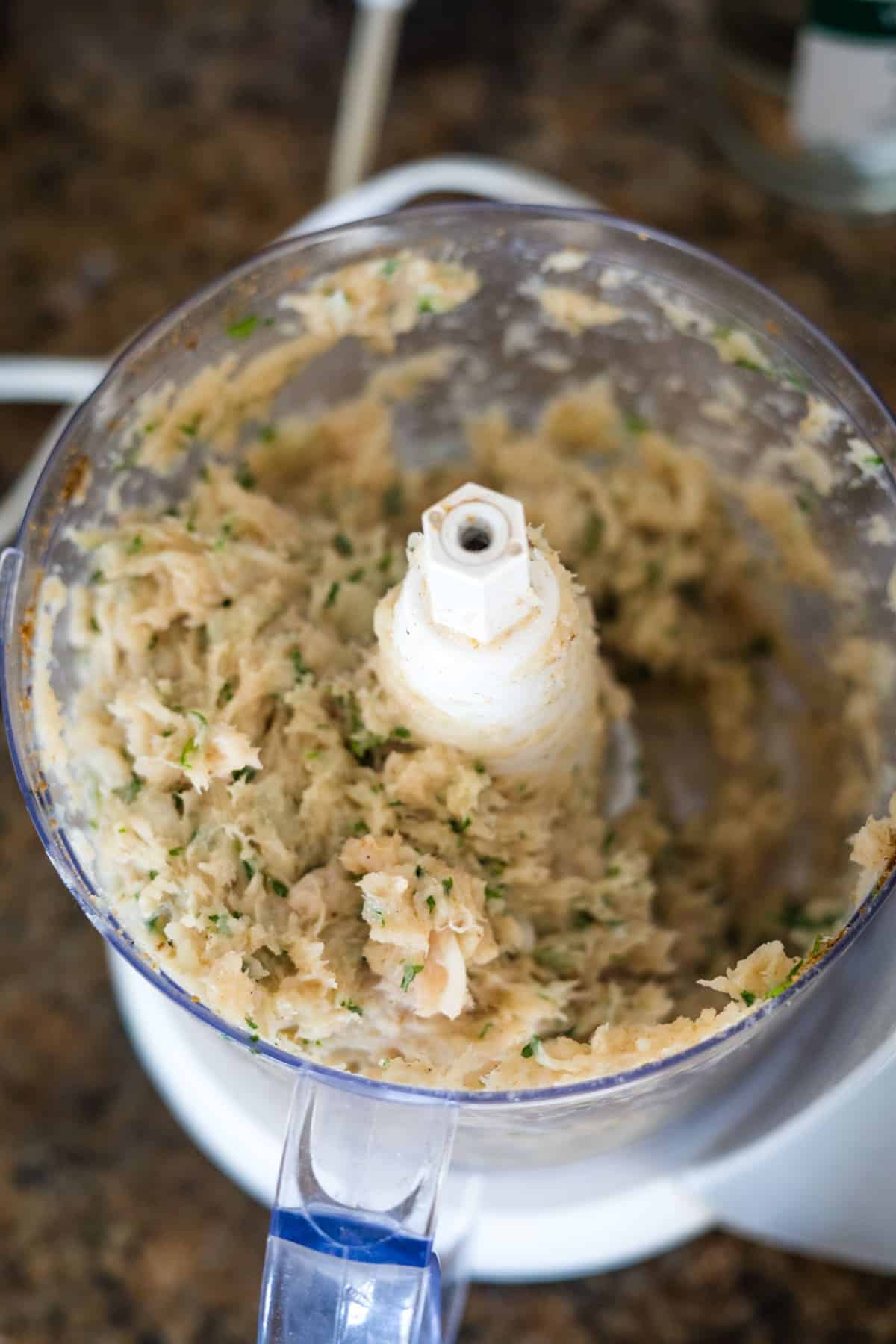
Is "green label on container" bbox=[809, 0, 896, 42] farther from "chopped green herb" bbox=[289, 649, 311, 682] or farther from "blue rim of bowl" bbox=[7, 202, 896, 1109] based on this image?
"chopped green herb" bbox=[289, 649, 311, 682]

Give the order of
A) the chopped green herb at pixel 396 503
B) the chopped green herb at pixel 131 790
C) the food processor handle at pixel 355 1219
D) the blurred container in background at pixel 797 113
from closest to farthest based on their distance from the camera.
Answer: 1. the food processor handle at pixel 355 1219
2. the chopped green herb at pixel 131 790
3. the chopped green herb at pixel 396 503
4. the blurred container in background at pixel 797 113

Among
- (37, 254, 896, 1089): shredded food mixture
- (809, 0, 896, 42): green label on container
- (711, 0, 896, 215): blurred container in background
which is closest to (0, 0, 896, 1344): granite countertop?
(711, 0, 896, 215): blurred container in background

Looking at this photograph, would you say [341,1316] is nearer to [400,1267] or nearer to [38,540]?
[400,1267]

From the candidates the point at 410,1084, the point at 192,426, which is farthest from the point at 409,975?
the point at 192,426

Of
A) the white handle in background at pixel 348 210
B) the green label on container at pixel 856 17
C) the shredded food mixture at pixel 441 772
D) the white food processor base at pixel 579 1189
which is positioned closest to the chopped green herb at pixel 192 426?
the shredded food mixture at pixel 441 772

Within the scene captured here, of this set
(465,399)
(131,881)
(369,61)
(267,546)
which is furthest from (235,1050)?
(369,61)

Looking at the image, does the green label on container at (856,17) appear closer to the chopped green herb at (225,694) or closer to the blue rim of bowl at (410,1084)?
the blue rim of bowl at (410,1084)
